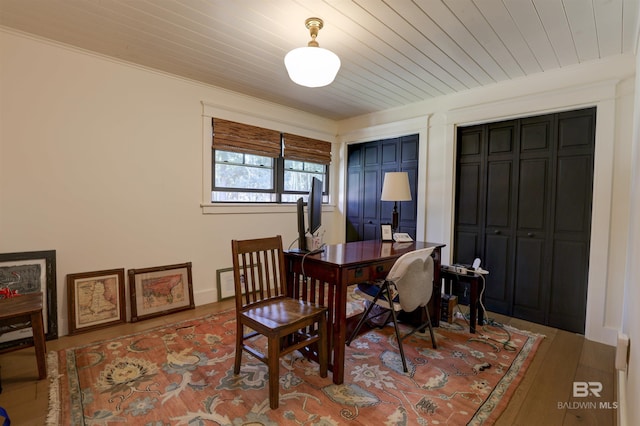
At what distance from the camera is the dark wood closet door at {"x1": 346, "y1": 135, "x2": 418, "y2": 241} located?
3.98m

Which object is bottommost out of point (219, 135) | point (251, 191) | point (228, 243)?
point (228, 243)

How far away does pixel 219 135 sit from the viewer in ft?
11.4

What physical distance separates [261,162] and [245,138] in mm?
403

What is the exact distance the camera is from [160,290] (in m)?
3.10

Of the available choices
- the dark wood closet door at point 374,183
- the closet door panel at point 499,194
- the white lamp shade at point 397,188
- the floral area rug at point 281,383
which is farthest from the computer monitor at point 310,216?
the closet door panel at point 499,194

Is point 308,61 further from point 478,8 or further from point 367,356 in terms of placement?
point 367,356

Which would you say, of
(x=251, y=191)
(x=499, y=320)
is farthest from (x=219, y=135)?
(x=499, y=320)

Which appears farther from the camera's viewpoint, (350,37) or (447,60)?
(447,60)

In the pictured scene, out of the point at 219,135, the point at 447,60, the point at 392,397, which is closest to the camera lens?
the point at 392,397

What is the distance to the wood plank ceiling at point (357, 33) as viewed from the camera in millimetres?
1979

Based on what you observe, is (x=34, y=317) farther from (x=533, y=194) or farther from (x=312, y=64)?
(x=533, y=194)

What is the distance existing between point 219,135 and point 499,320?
3562mm

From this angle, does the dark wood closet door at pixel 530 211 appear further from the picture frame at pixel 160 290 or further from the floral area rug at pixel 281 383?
the picture frame at pixel 160 290

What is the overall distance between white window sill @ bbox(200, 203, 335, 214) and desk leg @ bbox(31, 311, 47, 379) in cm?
172
